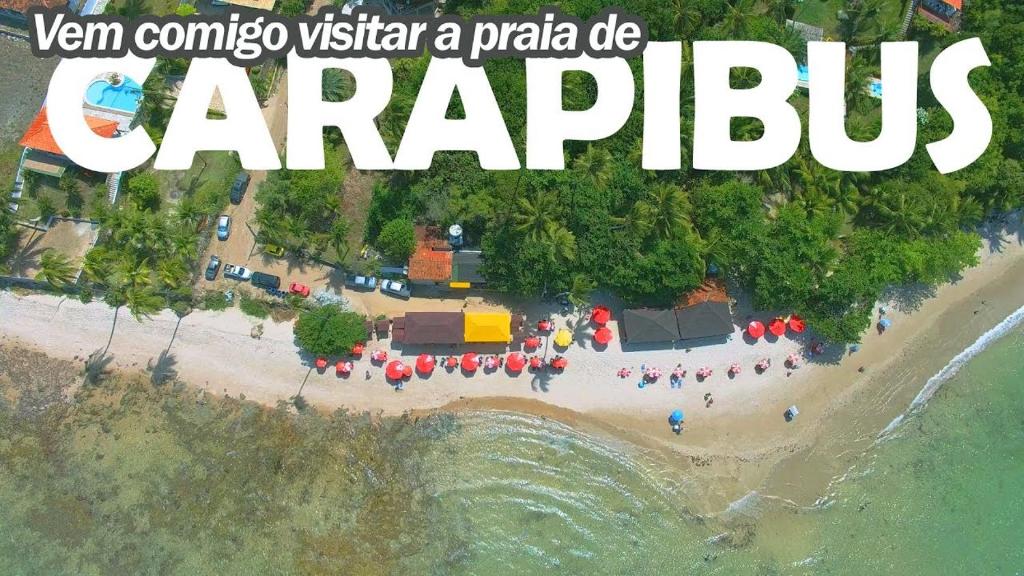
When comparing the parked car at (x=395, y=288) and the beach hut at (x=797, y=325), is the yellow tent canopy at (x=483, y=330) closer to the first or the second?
the parked car at (x=395, y=288)

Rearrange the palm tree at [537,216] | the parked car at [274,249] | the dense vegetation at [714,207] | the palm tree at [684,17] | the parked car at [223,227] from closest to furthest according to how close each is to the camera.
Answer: the palm tree at [537,216]
the dense vegetation at [714,207]
the palm tree at [684,17]
the parked car at [274,249]
the parked car at [223,227]

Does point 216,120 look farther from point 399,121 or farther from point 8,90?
point 8,90

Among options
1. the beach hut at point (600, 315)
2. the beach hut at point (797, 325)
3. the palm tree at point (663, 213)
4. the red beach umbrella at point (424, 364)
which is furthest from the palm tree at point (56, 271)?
the beach hut at point (797, 325)

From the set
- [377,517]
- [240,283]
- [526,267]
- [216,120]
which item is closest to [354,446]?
[377,517]

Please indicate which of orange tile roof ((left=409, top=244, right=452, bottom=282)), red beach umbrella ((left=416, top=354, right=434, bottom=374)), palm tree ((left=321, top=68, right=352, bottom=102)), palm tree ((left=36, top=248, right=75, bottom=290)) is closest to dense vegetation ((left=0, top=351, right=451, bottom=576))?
red beach umbrella ((left=416, top=354, right=434, bottom=374))

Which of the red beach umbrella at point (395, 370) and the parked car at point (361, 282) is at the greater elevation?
the parked car at point (361, 282)

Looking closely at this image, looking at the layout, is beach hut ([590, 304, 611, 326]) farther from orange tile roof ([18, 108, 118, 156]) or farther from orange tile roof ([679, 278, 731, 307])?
orange tile roof ([18, 108, 118, 156])
